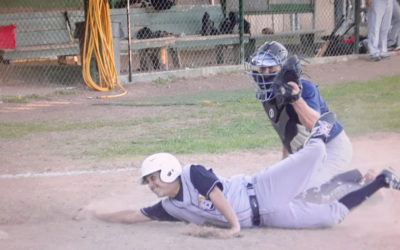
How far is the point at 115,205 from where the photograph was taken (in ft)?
17.9

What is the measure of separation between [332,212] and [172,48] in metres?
10.8

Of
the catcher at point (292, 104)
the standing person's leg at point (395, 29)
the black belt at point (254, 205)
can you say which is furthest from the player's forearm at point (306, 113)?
the standing person's leg at point (395, 29)

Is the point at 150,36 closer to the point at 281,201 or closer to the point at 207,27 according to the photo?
the point at 207,27

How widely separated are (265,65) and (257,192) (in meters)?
0.99

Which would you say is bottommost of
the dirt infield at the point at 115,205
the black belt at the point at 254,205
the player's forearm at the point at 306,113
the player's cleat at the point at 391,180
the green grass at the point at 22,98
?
the green grass at the point at 22,98

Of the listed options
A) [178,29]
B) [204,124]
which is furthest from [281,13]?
[204,124]

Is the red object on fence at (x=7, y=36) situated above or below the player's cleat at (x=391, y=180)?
above

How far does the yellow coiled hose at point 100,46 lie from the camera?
1222 centimetres

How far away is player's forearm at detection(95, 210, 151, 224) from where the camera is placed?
500 cm

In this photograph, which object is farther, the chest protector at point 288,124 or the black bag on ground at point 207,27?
the black bag on ground at point 207,27

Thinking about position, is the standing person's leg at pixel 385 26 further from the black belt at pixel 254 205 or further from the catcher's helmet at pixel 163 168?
the catcher's helmet at pixel 163 168

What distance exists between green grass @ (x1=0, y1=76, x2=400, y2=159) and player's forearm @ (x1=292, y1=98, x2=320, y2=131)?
270 centimetres

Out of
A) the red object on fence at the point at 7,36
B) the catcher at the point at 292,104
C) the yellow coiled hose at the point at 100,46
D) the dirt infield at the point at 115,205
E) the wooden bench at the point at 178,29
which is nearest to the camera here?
the dirt infield at the point at 115,205

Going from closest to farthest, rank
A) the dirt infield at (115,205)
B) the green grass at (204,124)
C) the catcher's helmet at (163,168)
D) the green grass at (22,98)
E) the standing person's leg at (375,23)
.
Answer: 1. the dirt infield at (115,205)
2. the catcher's helmet at (163,168)
3. the green grass at (204,124)
4. the green grass at (22,98)
5. the standing person's leg at (375,23)
